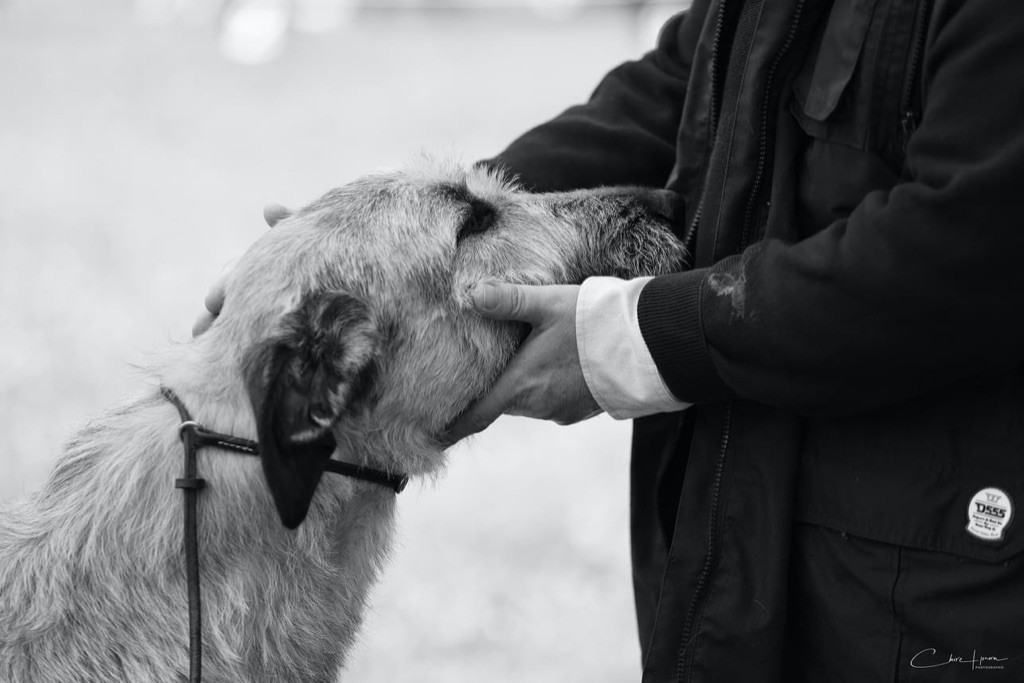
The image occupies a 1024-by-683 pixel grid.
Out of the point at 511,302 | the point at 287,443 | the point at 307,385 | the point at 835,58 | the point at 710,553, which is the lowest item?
the point at 710,553

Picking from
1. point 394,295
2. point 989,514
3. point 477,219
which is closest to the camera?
point 989,514

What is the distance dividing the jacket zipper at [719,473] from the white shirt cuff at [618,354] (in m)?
0.18

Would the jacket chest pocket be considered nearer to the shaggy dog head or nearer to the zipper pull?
the zipper pull

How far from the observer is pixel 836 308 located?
208 cm

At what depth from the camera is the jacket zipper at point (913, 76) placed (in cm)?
208

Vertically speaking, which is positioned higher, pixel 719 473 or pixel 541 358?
pixel 541 358

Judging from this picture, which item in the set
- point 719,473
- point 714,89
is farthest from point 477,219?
point 719,473

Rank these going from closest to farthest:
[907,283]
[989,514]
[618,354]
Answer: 1. [907,283]
2. [989,514]
3. [618,354]

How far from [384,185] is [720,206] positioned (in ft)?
3.30

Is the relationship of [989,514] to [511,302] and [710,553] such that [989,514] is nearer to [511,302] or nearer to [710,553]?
[710,553]

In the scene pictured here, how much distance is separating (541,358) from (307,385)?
596mm

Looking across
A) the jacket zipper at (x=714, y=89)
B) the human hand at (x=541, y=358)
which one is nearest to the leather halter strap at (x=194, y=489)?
the human hand at (x=541, y=358)

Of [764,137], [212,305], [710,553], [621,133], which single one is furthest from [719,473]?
[212,305]

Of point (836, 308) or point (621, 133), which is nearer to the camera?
point (836, 308)
